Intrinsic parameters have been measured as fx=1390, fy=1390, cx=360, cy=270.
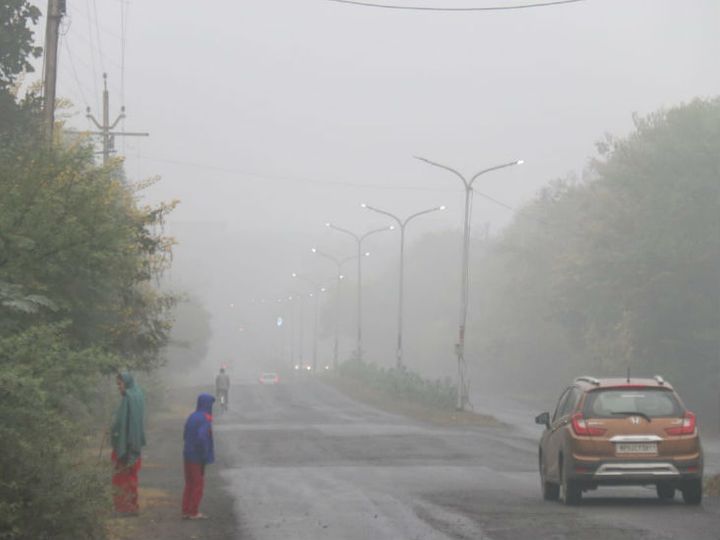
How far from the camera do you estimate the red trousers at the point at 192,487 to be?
16.3 meters

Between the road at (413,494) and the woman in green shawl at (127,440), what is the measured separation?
1.34 metres

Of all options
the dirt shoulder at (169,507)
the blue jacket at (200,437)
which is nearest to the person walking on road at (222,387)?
the dirt shoulder at (169,507)

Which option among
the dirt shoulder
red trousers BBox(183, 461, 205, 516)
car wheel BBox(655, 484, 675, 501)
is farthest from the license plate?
red trousers BBox(183, 461, 205, 516)

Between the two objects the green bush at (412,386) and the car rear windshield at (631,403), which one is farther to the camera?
the green bush at (412,386)

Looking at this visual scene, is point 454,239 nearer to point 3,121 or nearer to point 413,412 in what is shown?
A: point 413,412

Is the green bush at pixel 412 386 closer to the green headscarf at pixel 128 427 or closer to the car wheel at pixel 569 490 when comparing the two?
the car wheel at pixel 569 490

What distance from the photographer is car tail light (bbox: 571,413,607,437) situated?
17328 mm

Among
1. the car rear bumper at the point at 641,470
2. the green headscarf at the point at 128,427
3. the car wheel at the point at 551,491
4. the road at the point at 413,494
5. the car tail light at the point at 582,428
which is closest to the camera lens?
the road at the point at 413,494

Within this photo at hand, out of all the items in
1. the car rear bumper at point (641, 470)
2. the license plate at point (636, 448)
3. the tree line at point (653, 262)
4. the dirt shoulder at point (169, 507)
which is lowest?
the dirt shoulder at point (169, 507)

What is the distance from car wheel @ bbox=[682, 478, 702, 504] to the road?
0.73 feet

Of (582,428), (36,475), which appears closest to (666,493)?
(582,428)

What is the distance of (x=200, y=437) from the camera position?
16453 mm

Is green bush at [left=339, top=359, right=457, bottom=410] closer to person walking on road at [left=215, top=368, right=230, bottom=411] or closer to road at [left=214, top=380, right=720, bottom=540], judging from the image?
person walking on road at [left=215, top=368, right=230, bottom=411]

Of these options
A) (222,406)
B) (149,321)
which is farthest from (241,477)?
(222,406)
